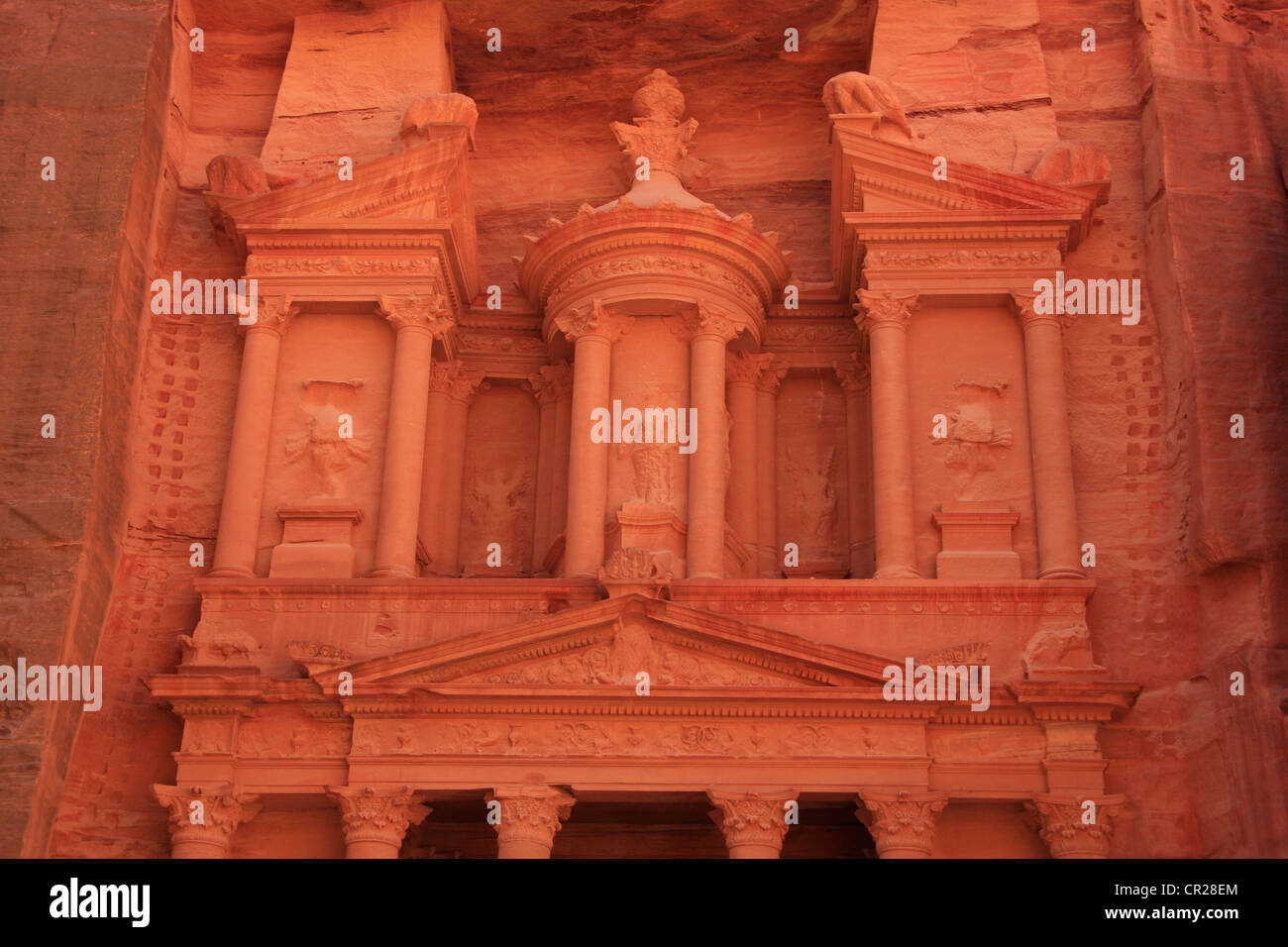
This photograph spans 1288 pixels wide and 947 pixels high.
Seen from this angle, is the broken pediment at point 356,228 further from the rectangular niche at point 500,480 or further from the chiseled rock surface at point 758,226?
the rectangular niche at point 500,480

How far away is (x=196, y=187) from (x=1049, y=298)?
9.84 meters

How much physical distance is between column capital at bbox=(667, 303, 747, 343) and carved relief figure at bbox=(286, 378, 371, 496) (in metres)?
3.61

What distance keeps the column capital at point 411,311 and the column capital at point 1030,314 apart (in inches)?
246

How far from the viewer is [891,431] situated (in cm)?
1862

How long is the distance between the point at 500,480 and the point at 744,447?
288cm

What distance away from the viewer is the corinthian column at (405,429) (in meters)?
18.3

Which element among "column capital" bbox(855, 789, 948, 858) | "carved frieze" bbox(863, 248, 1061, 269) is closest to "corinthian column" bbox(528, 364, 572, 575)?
"carved frieze" bbox(863, 248, 1061, 269)

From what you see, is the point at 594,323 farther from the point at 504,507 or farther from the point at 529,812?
the point at 529,812

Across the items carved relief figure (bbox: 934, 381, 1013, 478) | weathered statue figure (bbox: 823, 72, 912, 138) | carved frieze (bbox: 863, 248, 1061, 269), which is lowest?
carved relief figure (bbox: 934, 381, 1013, 478)

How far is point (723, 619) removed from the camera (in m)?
16.9

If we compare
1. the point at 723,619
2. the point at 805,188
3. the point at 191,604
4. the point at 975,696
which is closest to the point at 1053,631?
the point at 975,696

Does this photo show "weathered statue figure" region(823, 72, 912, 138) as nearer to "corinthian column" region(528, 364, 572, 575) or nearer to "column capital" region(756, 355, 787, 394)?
"column capital" region(756, 355, 787, 394)

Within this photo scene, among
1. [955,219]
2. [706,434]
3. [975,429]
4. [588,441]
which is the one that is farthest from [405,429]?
[955,219]

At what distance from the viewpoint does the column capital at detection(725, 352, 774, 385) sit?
20.3 m
